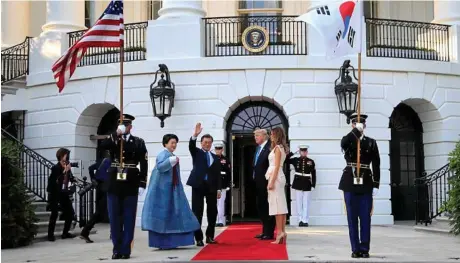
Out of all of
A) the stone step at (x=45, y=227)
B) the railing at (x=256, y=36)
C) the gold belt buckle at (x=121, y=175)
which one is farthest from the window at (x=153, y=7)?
the gold belt buckle at (x=121, y=175)

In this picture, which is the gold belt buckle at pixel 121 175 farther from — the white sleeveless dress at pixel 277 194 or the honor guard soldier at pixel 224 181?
the honor guard soldier at pixel 224 181

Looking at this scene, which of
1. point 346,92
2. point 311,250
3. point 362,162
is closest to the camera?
point 362,162

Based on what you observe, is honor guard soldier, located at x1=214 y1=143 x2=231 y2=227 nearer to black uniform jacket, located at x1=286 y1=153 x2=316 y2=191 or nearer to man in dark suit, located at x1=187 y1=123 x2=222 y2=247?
black uniform jacket, located at x1=286 y1=153 x2=316 y2=191

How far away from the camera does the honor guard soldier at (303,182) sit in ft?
57.9

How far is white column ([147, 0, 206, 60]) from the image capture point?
61.8ft

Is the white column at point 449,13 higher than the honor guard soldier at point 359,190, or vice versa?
the white column at point 449,13

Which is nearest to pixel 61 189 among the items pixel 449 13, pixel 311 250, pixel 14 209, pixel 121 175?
pixel 14 209

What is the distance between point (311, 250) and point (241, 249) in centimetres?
118

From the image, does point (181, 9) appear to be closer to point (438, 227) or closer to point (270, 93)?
point (270, 93)

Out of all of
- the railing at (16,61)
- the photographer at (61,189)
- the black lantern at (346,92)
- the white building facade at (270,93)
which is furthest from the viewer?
the railing at (16,61)

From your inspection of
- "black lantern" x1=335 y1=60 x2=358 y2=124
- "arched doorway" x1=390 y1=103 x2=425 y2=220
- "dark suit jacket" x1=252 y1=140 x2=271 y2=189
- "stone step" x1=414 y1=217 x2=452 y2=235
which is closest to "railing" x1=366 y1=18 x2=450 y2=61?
"black lantern" x1=335 y1=60 x2=358 y2=124

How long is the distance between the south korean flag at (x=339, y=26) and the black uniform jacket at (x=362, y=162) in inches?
64.0

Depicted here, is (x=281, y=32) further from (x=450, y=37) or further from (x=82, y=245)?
(x=82, y=245)

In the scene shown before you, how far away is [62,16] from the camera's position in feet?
69.4
